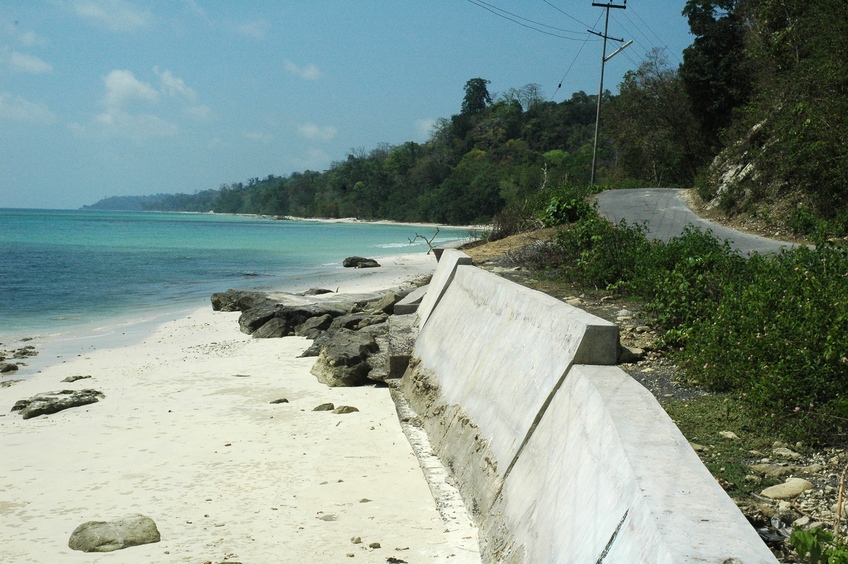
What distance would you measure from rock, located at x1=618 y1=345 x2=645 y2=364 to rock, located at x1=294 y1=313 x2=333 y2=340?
25.6 feet

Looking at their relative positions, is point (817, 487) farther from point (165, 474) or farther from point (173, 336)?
point (173, 336)

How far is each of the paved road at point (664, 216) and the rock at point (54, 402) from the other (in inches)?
436

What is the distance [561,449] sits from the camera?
3789 mm

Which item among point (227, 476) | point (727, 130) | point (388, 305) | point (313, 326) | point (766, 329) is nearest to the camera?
point (766, 329)

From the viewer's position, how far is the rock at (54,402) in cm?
904

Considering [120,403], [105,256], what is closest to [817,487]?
[120,403]

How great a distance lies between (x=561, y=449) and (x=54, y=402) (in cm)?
760

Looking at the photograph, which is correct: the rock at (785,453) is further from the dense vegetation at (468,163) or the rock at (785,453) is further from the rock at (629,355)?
the dense vegetation at (468,163)

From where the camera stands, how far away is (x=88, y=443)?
7473mm

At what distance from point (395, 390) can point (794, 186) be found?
15237mm

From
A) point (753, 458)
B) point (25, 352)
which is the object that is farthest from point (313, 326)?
point (753, 458)

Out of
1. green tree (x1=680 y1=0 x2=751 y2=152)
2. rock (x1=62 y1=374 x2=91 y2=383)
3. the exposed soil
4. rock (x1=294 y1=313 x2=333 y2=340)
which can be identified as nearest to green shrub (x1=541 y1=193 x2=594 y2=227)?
rock (x1=294 y1=313 x2=333 y2=340)

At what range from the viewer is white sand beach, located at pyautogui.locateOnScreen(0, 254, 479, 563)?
187 inches

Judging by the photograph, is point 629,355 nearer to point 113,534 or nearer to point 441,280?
point 441,280
